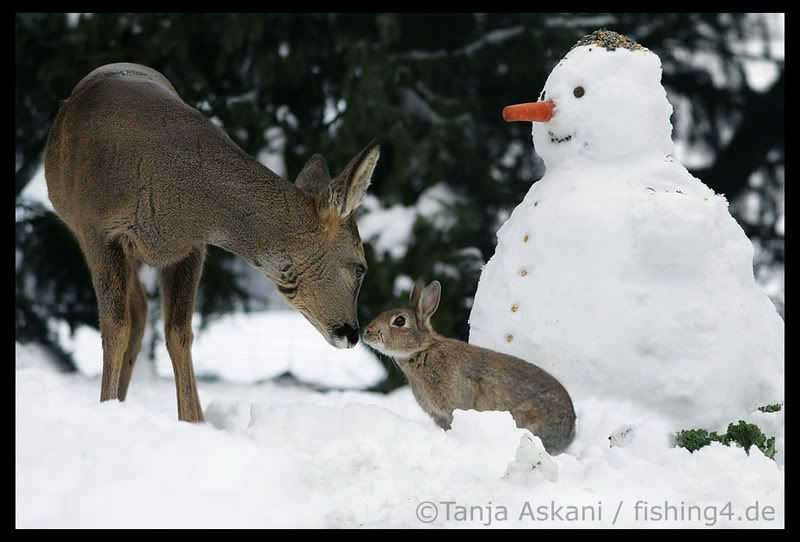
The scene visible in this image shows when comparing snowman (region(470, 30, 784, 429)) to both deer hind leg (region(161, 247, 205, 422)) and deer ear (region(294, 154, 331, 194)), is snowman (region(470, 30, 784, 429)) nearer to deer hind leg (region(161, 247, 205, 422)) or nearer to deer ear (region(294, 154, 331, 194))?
deer ear (region(294, 154, 331, 194))

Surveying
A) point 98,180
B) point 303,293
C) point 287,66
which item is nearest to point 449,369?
point 303,293

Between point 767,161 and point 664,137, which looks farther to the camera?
point 767,161

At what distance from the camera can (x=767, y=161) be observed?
9711mm

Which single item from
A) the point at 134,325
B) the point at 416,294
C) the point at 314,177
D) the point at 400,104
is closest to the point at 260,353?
the point at 400,104

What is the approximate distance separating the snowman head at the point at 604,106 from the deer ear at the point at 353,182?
→ 3.92 ft

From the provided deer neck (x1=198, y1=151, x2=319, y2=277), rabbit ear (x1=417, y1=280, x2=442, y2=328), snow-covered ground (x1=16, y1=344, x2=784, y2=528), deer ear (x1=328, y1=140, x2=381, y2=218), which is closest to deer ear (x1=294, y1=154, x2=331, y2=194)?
deer neck (x1=198, y1=151, x2=319, y2=277)

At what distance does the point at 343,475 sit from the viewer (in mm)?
3662

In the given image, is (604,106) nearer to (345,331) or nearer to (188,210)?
(345,331)

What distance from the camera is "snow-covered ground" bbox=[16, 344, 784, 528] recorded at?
10.7 ft

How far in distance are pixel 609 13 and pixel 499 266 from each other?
14.9 ft

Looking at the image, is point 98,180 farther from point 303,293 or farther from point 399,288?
point 399,288

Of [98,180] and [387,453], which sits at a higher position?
[98,180]

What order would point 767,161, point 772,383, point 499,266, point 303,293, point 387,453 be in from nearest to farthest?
point 387,453, point 303,293, point 772,383, point 499,266, point 767,161

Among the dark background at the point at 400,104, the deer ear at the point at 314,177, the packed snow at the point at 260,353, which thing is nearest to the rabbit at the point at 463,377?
Answer: the deer ear at the point at 314,177
